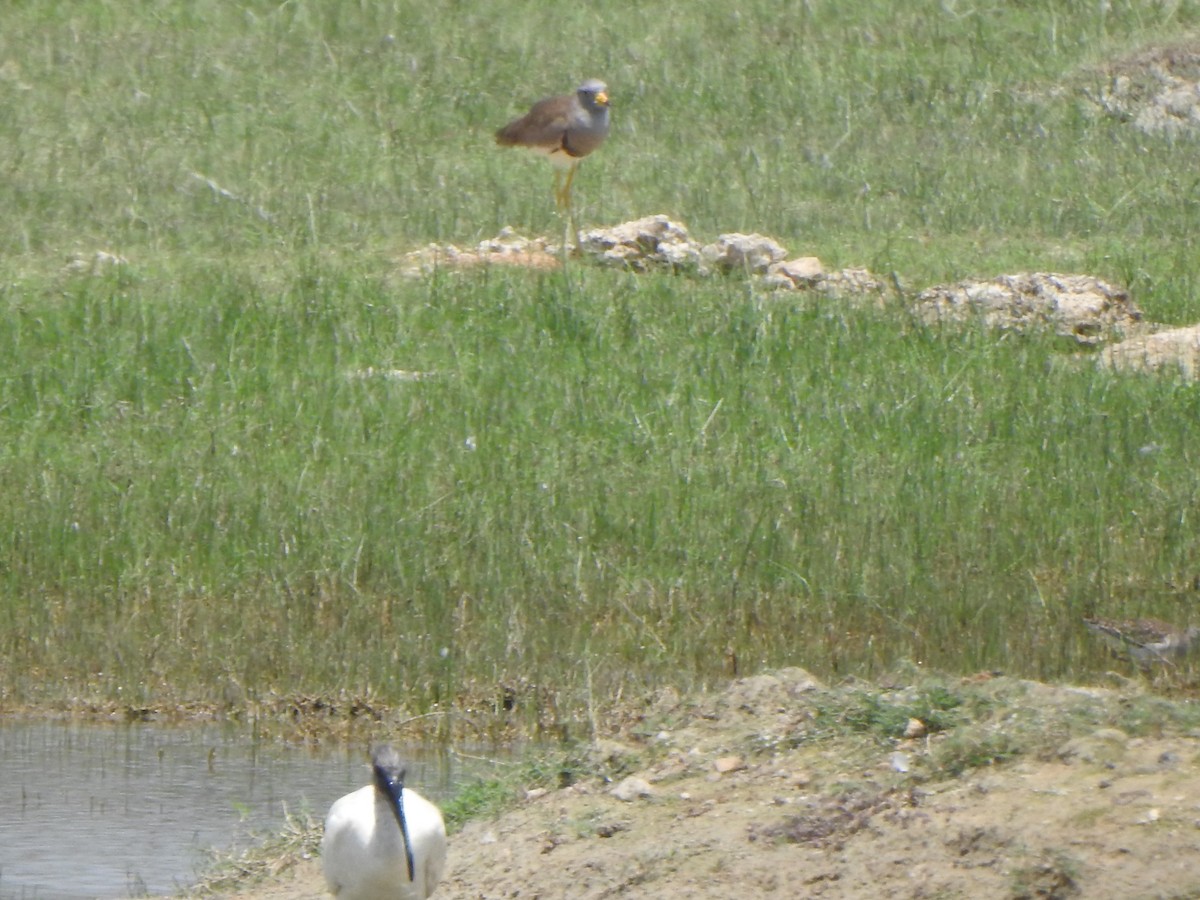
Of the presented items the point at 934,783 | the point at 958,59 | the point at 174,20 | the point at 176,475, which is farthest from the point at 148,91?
the point at 934,783

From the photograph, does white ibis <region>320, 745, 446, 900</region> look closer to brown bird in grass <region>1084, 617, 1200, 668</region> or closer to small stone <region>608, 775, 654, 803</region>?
small stone <region>608, 775, 654, 803</region>

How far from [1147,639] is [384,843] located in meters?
3.28

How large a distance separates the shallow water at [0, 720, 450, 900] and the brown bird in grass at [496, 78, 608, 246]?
7964mm

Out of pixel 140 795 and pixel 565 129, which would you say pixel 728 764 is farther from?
pixel 565 129

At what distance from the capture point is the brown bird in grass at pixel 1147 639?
6.86 meters

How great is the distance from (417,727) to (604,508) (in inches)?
68.7

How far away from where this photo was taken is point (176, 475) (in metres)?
8.56

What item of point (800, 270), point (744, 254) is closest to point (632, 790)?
point (800, 270)

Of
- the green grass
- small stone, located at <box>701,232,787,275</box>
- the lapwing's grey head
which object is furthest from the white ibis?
the lapwing's grey head

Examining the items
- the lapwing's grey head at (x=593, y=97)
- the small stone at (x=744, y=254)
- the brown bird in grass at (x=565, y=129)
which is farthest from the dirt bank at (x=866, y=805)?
the lapwing's grey head at (x=593, y=97)

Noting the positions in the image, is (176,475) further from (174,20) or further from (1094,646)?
(174,20)

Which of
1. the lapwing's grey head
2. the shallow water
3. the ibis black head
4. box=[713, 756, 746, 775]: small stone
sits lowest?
the shallow water

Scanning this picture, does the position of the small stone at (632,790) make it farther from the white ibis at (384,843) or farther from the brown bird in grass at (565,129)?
the brown bird in grass at (565,129)

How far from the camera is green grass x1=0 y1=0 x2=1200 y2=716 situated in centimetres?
736
